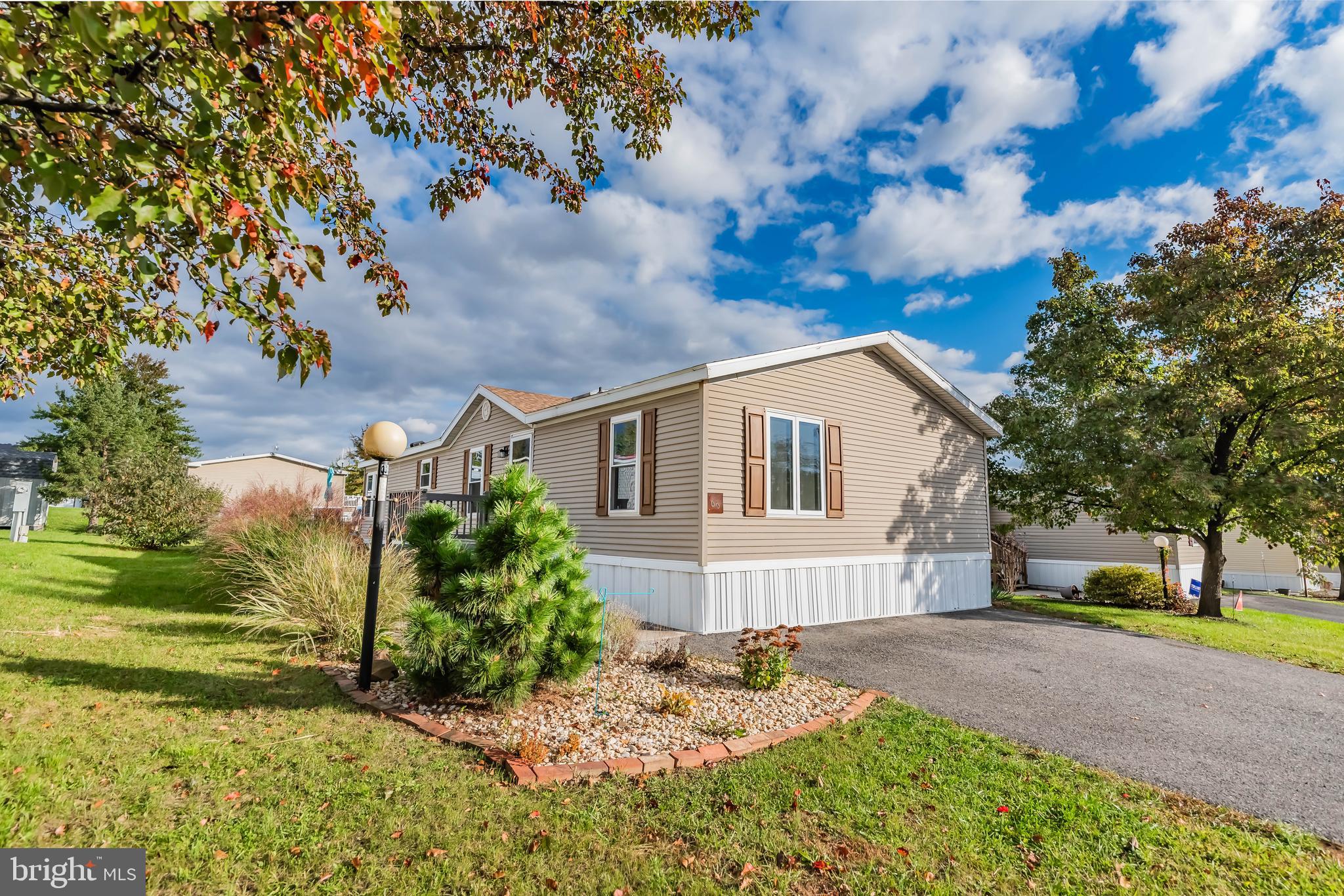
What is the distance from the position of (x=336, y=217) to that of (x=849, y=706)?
19.8 ft

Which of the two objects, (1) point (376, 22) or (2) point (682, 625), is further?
(2) point (682, 625)

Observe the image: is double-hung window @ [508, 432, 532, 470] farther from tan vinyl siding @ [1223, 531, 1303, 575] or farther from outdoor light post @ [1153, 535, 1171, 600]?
tan vinyl siding @ [1223, 531, 1303, 575]

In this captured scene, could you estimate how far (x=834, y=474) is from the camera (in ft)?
Answer: 33.4

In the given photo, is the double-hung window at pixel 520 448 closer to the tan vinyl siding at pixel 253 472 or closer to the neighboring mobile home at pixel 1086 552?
the neighboring mobile home at pixel 1086 552

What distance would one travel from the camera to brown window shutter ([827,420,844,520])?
10094mm

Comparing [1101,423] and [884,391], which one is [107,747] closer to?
[884,391]

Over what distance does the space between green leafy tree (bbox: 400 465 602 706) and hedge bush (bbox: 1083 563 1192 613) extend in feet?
50.5

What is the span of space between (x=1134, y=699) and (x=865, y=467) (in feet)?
18.3

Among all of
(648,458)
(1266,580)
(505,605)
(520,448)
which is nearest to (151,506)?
(520,448)

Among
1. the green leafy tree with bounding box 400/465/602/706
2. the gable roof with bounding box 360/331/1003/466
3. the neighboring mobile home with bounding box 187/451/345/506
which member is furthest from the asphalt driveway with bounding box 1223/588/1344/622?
the neighboring mobile home with bounding box 187/451/345/506

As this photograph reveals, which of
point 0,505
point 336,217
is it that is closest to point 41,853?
point 336,217

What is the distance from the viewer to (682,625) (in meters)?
8.85

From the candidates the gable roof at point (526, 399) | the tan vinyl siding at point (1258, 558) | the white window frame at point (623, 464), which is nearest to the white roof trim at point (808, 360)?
the white window frame at point (623, 464)

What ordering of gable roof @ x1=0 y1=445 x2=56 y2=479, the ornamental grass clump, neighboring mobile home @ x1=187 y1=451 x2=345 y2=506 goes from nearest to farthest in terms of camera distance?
the ornamental grass clump < gable roof @ x1=0 y1=445 x2=56 y2=479 < neighboring mobile home @ x1=187 y1=451 x2=345 y2=506
